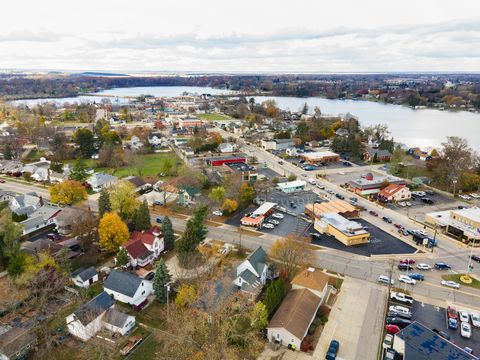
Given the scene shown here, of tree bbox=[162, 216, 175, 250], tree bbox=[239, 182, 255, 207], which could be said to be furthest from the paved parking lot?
tree bbox=[162, 216, 175, 250]

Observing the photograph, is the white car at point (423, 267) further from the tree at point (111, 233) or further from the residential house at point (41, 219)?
the residential house at point (41, 219)

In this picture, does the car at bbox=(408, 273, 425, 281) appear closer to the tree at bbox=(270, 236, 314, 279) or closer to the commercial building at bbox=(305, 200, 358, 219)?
the tree at bbox=(270, 236, 314, 279)

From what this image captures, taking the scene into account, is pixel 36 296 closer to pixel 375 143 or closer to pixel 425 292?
pixel 425 292

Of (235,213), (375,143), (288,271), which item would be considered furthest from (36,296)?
(375,143)

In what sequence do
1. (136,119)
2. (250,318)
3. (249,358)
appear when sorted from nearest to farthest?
(249,358)
(250,318)
(136,119)

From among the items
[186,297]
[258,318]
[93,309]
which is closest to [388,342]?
[258,318]
